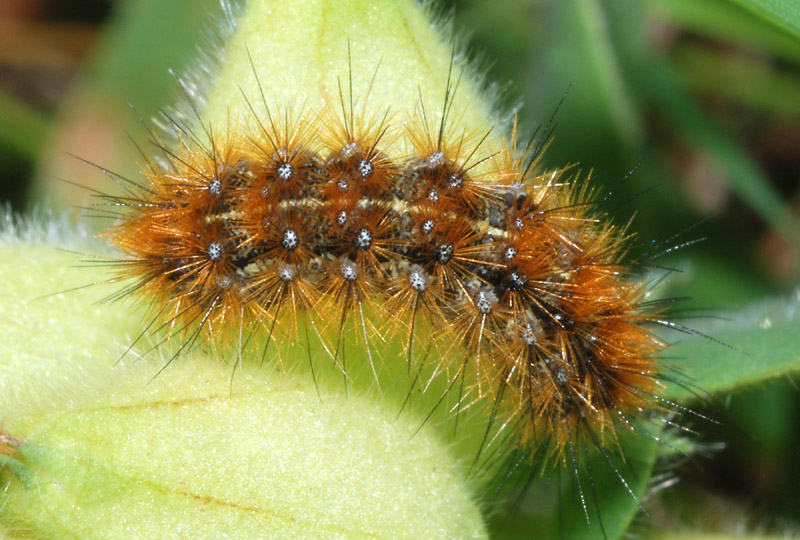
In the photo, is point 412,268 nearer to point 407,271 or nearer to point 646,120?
point 407,271

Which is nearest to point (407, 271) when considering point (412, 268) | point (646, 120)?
point (412, 268)

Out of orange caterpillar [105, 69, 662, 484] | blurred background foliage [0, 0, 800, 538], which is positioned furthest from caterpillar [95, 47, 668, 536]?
blurred background foliage [0, 0, 800, 538]

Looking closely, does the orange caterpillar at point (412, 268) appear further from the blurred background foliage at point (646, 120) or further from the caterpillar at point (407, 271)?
the blurred background foliage at point (646, 120)

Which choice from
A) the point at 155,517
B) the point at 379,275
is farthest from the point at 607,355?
the point at 155,517

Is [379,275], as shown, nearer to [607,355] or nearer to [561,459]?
[607,355]

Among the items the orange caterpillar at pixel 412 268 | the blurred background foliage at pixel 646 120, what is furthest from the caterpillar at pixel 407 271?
the blurred background foliage at pixel 646 120

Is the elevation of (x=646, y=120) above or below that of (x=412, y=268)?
above
